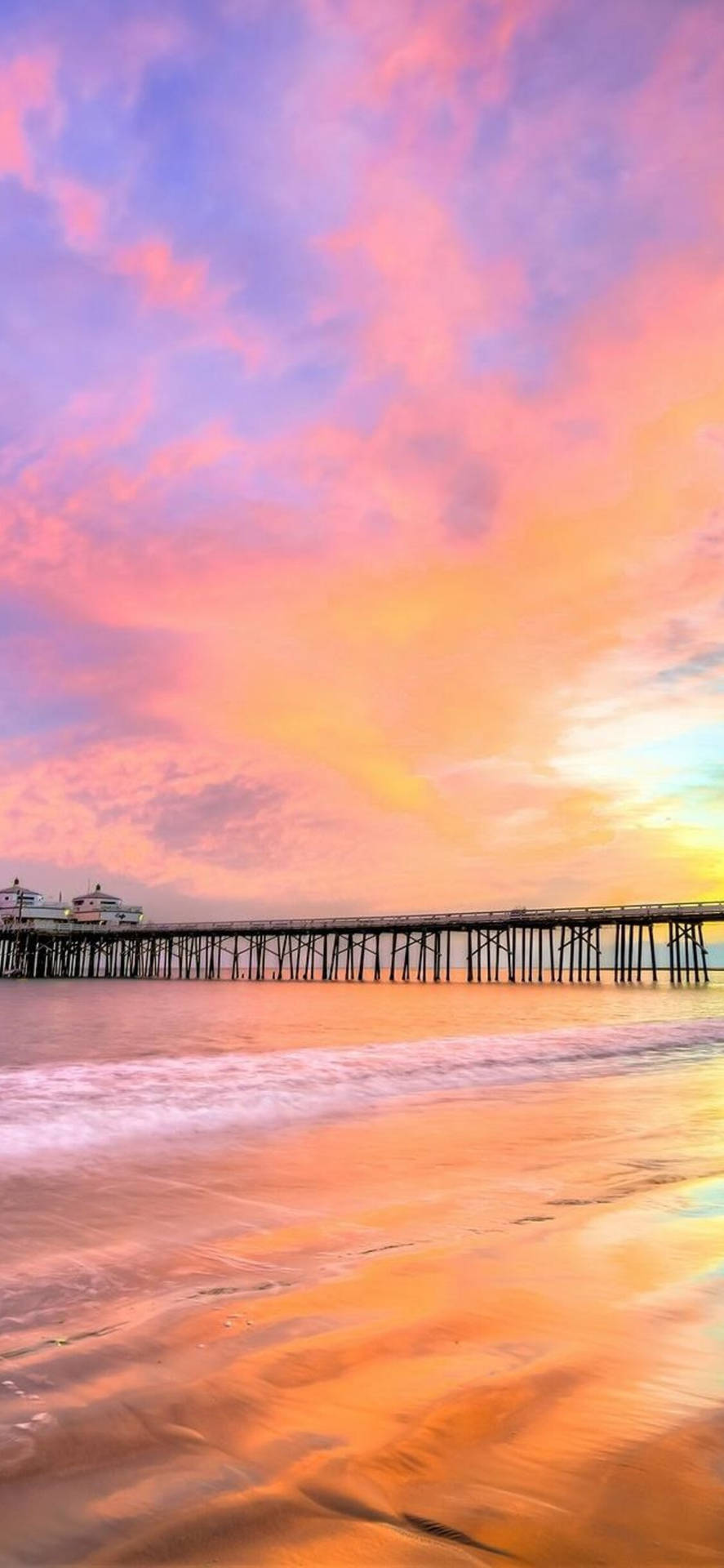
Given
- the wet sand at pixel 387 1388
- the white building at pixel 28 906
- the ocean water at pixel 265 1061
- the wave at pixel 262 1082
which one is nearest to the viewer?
the wet sand at pixel 387 1388

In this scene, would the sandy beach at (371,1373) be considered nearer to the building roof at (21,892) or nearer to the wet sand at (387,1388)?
the wet sand at (387,1388)

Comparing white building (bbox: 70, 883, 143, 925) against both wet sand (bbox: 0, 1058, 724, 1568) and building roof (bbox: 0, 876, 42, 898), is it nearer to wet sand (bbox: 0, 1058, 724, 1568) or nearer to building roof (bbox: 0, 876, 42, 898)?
building roof (bbox: 0, 876, 42, 898)

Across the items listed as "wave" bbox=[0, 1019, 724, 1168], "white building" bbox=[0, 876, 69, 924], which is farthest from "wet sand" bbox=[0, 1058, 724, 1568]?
"white building" bbox=[0, 876, 69, 924]

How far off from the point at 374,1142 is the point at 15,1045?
15282 mm

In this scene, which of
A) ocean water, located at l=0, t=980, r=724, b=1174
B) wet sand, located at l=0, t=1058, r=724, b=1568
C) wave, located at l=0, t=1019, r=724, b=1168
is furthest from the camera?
ocean water, located at l=0, t=980, r=724, b=1174

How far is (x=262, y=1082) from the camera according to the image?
1202 cm

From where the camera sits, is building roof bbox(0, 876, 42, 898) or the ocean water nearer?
the ocean water

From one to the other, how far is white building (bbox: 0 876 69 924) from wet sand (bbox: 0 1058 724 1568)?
92404 mm

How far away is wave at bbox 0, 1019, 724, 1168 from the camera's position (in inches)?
340

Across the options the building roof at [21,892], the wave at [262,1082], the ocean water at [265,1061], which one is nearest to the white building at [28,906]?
the building roof at [21,892]

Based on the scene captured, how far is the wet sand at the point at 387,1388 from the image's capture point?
2.04 meters

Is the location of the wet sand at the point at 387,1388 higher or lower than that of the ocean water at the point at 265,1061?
higher

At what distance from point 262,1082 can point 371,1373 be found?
9.40m

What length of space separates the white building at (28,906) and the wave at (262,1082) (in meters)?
81.5
